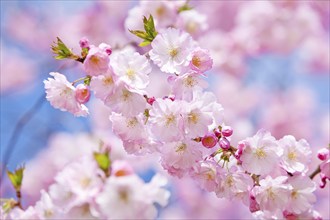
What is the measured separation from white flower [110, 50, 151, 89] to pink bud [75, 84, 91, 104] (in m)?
0.15

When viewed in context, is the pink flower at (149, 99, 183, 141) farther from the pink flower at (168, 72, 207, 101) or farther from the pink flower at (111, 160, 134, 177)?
the pink flower at (111, 160, 134, 177)

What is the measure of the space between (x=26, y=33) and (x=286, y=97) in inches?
112

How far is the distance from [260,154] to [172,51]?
0.39 meters

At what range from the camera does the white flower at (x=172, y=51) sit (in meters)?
1.77

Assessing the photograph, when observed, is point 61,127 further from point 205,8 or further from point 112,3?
point 205,8

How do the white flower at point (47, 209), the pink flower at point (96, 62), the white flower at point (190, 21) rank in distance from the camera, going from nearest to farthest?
1. the white flower at point (47, 209)
2. the pink flower at point (96, 62)
3. the white flower at point (190, 21)

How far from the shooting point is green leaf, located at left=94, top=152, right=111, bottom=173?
52.2 inches

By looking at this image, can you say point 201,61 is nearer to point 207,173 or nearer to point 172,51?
point 172,51

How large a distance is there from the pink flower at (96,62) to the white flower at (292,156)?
590 millimetres

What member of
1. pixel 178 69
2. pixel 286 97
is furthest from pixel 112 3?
pixel 178 69

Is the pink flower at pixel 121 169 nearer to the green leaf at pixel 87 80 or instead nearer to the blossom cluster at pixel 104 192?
the blossom cluster at pixel 104 192

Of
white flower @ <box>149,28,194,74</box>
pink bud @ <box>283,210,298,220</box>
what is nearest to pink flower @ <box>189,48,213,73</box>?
white flower @ <box>149,28,194,74</box>

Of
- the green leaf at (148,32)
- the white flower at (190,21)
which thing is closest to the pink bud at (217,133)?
the green leaf at (148,32)

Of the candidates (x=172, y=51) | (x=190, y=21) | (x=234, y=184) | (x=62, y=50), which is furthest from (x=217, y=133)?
(x=190, y=21)
